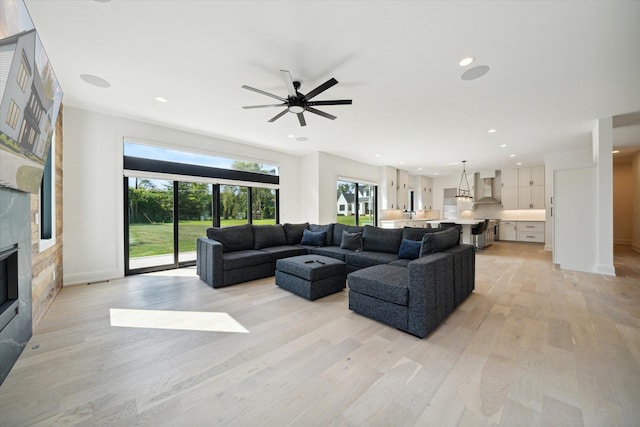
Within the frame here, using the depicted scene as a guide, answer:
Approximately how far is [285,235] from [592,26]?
4856 mm

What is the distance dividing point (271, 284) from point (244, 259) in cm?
60

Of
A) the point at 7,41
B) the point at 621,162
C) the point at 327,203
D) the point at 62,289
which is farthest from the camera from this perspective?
the point at 621,162

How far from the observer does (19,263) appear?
2045mm

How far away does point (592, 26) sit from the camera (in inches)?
81.9

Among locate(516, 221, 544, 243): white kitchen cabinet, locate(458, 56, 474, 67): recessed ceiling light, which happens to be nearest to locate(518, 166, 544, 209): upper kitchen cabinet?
locate(516, 221, 544, 243): white kitchen cabinet

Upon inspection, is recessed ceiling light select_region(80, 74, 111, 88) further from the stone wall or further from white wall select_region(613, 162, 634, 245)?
white wall select_region(613, 162, 634, 245)

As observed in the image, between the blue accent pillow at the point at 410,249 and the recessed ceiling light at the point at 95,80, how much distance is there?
4620 millimetres

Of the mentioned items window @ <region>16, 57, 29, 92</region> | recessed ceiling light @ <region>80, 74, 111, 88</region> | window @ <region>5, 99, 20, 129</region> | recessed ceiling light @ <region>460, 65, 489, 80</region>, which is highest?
recessed ceiling light @ <region>80, 74, 111, 88</region>

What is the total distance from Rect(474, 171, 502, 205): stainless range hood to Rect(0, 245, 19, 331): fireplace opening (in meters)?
11.5

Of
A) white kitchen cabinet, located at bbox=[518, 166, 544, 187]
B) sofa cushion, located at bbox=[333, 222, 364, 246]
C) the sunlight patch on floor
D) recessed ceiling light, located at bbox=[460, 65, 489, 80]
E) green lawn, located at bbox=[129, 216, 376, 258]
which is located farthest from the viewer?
white kitchen cabinet, located at bbox=[518, 166, 544, 187]

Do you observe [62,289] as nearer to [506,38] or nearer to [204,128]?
[204,128]

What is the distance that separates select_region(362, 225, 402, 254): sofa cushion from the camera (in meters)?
4.14

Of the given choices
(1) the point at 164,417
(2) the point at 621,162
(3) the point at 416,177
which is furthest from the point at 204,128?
(2) the point at 621,162

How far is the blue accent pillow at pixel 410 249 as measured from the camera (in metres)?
3.58
